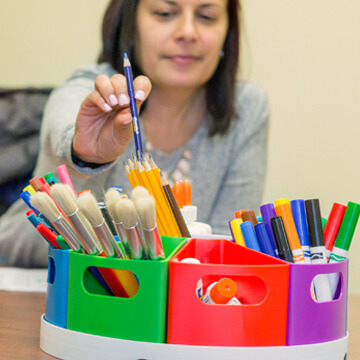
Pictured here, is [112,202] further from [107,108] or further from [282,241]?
[107,108]

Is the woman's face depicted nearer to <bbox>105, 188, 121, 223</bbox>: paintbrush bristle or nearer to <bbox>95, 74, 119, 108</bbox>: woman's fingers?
<bbox>95, 74, 119, 108</bbox>: woman's fingers

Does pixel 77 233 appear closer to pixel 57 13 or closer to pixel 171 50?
pixel 171 50

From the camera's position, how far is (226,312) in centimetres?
34

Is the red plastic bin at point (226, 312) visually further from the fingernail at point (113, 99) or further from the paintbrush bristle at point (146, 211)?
the fingernail at point (113, 99)

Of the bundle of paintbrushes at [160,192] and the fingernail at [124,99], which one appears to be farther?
the fingernail at [124,99]

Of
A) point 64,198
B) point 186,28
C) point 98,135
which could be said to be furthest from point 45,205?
point 186,28

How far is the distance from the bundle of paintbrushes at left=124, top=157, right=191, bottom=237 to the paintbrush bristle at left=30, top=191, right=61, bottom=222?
7 cm

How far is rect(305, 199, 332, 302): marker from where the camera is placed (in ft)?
1.23

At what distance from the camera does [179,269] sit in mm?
338

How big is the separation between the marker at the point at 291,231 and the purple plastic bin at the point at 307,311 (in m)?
0.02

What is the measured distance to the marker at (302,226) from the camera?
1.27 ft

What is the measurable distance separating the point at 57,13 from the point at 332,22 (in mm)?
679

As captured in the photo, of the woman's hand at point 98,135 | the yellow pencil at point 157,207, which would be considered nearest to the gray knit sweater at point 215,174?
the woman's hand at point 98,135

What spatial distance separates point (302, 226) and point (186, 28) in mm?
707
